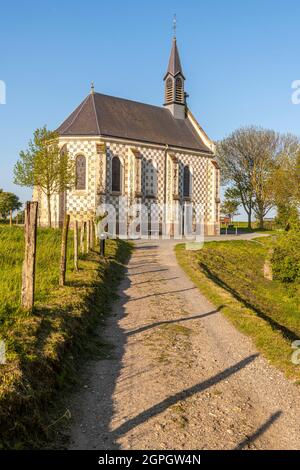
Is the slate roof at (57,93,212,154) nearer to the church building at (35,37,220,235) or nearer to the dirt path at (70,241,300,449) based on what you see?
the church building at (35,37,220,235)

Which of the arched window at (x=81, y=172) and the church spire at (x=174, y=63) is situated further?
the church spire at (x=174, y=63)

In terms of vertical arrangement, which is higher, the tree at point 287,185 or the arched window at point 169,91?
the arched window at point 169,91

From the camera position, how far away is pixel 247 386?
20.6 feet

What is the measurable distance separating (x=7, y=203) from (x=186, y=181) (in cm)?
2096

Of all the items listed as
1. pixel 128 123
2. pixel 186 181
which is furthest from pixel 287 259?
pixel 128 123

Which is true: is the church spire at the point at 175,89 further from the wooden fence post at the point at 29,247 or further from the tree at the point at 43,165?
the wooden fence post at the point at 29,247

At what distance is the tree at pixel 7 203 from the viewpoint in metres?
47.1

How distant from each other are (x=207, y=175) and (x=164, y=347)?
36874 mm

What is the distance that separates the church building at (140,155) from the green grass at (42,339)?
2053 cm

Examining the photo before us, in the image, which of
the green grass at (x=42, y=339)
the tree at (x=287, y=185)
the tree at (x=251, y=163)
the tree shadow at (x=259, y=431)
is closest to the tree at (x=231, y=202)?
the tree at (x=251, y=163)

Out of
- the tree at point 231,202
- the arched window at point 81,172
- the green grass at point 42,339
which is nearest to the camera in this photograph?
the green grass at point 42,339

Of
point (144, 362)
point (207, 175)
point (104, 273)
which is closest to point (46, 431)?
point (144, 362)

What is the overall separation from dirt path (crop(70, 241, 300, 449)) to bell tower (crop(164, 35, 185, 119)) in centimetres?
3706

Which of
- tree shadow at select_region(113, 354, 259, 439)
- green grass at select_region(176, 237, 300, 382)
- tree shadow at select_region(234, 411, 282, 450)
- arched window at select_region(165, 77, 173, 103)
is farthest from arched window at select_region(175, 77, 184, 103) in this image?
tree shadow at select_region(234, 411, 282, 450)
